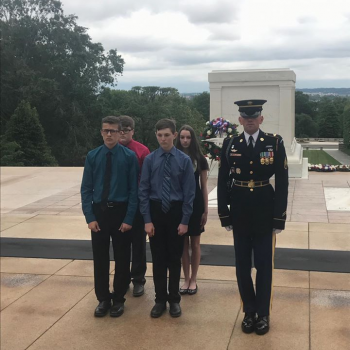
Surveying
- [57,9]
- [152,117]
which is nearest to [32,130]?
[57,9]

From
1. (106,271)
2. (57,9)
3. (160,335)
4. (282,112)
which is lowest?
(160,335)

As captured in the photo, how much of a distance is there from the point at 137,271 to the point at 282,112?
28.7 ft

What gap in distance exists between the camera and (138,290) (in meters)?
4.34

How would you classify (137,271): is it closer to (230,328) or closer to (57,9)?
(230,328)

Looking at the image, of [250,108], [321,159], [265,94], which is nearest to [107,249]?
[250,108]

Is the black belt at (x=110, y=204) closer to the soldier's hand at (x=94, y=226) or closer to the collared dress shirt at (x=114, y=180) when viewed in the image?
the collared dress shirt at (x=114, y=180)

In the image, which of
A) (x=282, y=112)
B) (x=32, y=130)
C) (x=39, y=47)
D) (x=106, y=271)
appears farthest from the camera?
(x=39, y=47)

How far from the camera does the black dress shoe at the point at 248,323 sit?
351 centimetres

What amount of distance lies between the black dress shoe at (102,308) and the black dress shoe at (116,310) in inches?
2.4

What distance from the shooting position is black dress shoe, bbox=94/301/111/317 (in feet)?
12.8

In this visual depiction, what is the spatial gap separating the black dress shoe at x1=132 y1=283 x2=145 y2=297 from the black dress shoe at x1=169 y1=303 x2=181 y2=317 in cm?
55

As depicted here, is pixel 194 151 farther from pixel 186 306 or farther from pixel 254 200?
pixel 186 306

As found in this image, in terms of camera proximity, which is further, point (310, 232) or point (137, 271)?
point (310, 232)

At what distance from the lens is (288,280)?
4.57 meters
